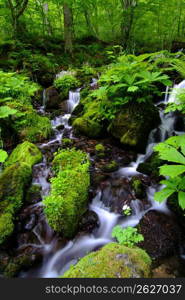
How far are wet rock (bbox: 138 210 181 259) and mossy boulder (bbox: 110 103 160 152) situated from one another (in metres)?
1.98

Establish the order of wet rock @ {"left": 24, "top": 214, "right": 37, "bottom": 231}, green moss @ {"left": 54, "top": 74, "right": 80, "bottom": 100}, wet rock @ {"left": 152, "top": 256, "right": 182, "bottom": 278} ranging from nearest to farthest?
1. wet rock @ {"left": 152, "top": 256, "right": 182, "bottom": 278}
2. wet rock @ {"left": 24, "top": 214, "right": 37, "bottom": 231}
3. green moss @ {"left": 54, "top": 74, "right": 80, "bottom": 100}

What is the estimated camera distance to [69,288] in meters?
1.81

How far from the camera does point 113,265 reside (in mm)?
1939

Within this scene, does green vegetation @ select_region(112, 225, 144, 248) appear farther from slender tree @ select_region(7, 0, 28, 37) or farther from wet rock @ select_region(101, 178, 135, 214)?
slender tree @ select_region(7, 0, 28, 37)

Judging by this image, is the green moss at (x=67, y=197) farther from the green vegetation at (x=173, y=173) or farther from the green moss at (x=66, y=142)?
the green vegetation at (x=173, y=173)

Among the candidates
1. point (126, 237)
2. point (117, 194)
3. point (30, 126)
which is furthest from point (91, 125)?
point (126, 237)

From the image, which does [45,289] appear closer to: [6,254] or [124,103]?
[6,254]

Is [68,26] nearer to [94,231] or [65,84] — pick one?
[65,84]

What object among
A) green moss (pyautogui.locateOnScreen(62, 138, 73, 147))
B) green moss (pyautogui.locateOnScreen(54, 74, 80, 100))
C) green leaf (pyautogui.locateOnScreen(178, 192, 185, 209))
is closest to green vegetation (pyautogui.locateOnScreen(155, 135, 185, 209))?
green leaf (pyautogui.locateOnScreen(178, 192, 185, 209))

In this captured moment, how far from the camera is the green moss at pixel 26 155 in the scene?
4.58 meters

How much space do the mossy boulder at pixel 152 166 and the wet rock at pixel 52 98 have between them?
4274 mm

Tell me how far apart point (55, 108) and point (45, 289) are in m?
6.37

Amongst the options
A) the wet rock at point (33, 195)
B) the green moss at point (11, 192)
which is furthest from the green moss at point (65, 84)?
the wet rock at point (33, 195)

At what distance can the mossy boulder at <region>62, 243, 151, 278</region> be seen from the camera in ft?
6.14
